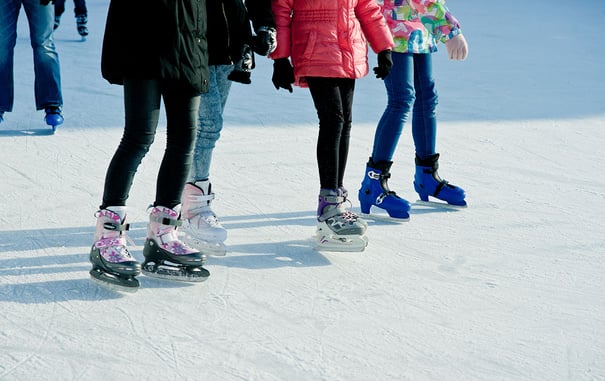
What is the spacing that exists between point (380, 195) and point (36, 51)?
1972 mm

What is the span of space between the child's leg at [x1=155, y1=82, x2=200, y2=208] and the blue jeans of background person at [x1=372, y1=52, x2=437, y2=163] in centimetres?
100

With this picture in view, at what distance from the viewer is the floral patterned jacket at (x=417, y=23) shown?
351 cm

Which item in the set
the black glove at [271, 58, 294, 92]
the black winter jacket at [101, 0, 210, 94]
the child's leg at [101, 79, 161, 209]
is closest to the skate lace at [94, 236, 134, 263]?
the child's leg at [101, 79, 161, 209]

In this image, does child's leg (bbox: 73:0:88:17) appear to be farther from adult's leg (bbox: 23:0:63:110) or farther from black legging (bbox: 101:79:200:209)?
black legging (bbox: 101:79:200:209)

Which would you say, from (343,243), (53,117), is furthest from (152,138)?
(53,117)

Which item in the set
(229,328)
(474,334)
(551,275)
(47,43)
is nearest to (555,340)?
(474,334)

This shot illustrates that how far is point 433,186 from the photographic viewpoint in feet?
12.6

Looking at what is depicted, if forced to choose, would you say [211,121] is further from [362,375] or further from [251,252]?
[362,375]

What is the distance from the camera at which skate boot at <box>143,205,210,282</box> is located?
2836 mm

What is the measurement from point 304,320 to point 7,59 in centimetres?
262

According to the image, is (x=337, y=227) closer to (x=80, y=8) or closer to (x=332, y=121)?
(x=332, y=121)

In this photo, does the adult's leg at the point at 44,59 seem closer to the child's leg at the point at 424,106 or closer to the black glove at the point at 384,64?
the child's leg at the point at 424,106

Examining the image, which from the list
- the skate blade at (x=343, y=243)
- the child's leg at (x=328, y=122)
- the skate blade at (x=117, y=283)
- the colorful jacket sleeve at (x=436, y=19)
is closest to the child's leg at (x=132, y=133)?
the skate blade at (x=117, y=283)

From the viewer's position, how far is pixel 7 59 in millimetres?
4582
